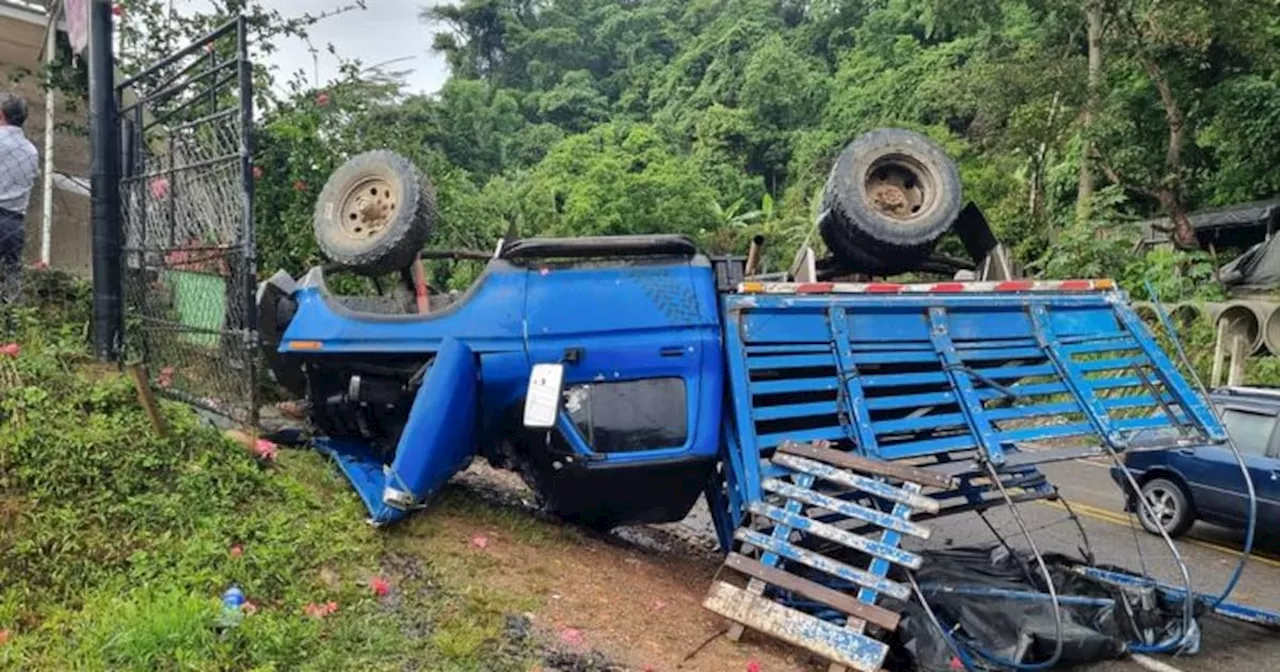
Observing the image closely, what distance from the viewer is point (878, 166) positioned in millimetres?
5695

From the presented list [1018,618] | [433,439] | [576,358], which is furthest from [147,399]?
[1018,618]

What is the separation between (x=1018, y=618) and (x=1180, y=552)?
391 centimetres

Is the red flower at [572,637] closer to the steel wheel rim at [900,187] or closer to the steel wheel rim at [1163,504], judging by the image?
the steel wheel rim at [900,187]

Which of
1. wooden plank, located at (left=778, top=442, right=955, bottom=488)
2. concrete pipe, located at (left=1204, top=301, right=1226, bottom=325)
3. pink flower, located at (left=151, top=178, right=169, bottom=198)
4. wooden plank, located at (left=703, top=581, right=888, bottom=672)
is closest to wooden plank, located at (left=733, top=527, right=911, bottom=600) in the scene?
wooden plank, located at (left=703, top=581, right=888, bottom=672)

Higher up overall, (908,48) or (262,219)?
(908,48)

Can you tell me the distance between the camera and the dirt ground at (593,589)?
4043 millimetres

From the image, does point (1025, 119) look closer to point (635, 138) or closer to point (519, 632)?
point (519, 632)

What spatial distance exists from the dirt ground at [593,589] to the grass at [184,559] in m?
0.08

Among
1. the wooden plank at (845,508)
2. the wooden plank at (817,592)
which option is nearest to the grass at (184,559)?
the wooden plank at (817,592)

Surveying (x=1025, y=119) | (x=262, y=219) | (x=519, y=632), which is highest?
(x=1025, y=119)

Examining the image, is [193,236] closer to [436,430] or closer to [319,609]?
[436,430]

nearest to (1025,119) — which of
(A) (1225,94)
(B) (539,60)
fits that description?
(A) (1225,94)

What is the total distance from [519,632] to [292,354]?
2336 millimetres

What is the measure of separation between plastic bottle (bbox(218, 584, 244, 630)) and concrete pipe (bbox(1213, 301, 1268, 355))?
1469 cm
